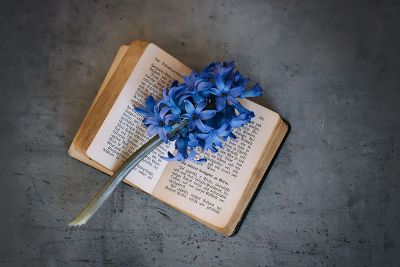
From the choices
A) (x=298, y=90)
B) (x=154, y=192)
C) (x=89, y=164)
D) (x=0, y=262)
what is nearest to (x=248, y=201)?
(x=154, y=192)

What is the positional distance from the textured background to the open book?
0.11m

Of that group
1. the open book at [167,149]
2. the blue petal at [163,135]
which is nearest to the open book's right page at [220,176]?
the open book at [167,149]

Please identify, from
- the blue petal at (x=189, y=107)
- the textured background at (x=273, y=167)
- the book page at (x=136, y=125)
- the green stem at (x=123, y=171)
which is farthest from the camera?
the textured background at (x=273, y=167)

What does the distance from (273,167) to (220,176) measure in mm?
187

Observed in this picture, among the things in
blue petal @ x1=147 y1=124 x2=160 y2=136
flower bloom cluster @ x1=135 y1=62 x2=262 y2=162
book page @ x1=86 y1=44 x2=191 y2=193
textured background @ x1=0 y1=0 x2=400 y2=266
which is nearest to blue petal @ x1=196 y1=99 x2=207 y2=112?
flower bloom cluster @ x1=135 y1=62 x2=262 y2=162

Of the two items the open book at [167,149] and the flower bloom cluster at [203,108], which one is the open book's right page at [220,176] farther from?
the flower bloom cluster at [203,108]

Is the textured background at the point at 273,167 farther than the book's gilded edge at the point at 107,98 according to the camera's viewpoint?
Yes

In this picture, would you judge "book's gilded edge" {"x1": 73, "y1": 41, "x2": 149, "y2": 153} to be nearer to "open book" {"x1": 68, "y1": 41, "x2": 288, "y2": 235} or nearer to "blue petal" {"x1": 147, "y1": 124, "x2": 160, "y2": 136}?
"open book" {"x1": 68, "y1": 41, "x2": 288, "y2": 235}

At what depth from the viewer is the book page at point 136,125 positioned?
120 centimetres

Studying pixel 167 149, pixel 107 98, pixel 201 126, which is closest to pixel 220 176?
pixel 167 149

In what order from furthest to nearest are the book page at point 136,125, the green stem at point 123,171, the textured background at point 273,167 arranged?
the textured background at point 273,167 < the book page at point 136,125 < the green stem at point 123,171

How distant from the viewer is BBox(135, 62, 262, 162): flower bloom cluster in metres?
1.00

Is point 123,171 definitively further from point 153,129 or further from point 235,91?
point 235,91

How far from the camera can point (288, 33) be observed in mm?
1339
